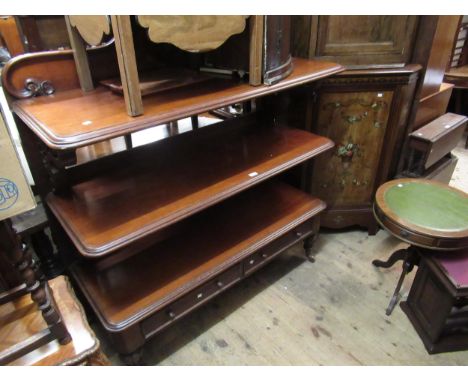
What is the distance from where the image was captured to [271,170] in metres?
1.42

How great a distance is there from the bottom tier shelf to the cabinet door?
25cm

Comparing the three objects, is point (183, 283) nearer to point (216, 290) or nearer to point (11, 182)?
point (216, 290)

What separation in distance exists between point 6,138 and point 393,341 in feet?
5.58

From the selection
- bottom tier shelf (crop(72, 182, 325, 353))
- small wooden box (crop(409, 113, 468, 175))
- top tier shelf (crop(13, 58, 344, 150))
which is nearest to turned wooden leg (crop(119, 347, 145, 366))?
bottom tier shelf (crop(72, 182, 325, 353))

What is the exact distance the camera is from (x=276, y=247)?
171 centimetres

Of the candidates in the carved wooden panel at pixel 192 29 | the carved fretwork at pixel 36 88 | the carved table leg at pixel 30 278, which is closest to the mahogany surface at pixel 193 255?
the carved table leg at pixel 30 278

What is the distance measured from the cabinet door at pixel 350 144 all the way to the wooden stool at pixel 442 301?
63 centimetres

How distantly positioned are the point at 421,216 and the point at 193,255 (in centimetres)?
103

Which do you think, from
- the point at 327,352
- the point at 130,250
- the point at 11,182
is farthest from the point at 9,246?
the point at 327,352

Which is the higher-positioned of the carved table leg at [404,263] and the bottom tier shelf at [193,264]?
the bottom tier shelf at [193,264]

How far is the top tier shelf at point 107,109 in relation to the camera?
0.92m

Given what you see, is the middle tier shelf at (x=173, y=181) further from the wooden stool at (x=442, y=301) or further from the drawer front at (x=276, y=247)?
the wooden stool at (x=442, y=301)

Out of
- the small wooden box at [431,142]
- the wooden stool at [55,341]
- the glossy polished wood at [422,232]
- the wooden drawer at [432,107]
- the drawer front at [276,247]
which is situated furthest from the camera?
the wooden drawer at [432,107]

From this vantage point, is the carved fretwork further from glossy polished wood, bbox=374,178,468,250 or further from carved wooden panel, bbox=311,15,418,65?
glossy polished wood, bbox=374,178,468,250
